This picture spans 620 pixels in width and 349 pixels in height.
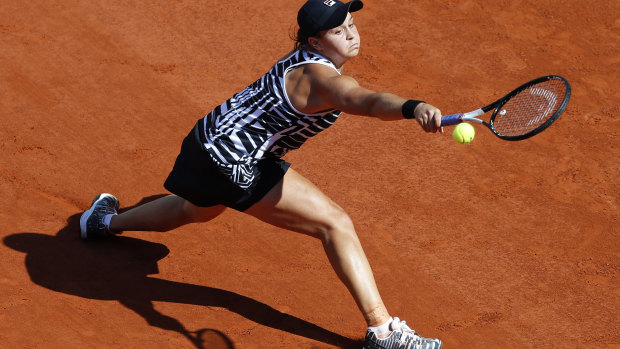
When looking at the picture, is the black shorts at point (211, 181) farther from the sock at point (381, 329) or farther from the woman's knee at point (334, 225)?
the sock at point (381, 329)

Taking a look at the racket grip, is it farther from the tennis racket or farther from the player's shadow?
the player's shadow

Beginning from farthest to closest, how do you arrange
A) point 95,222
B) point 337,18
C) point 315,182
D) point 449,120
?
point 315,182 → point 95,222 → point 337,18 → point 449,120

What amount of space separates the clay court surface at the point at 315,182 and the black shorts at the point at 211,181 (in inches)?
27.5

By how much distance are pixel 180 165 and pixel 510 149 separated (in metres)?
2.91

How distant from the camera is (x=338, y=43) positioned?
175 inches

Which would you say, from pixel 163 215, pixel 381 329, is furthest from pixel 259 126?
pixel 381 329

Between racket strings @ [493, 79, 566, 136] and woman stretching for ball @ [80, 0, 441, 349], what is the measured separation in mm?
870

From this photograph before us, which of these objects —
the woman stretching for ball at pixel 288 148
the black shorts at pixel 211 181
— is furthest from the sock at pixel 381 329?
the black shorts at pixel 211 181

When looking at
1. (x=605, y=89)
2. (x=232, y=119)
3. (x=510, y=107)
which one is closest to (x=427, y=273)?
(x=510, y=107)

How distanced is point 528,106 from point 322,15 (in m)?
1.23

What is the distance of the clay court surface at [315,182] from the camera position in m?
4.97

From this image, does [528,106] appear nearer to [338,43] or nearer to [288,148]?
[338,43]

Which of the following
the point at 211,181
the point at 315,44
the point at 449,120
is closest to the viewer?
the point at 449,120

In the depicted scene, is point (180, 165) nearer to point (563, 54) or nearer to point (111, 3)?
point (111, 3)
